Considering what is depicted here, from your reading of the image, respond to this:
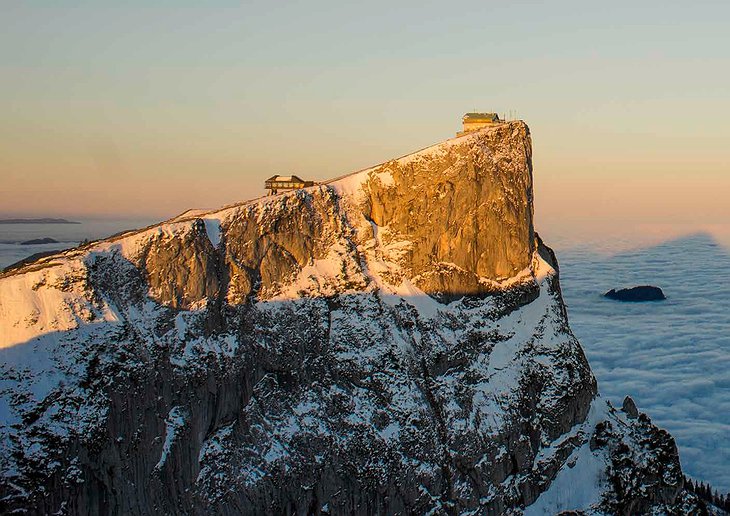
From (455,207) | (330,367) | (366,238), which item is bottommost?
(330,367)

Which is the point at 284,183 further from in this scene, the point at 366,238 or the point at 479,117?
the point at 479,117

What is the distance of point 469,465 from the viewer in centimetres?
8025

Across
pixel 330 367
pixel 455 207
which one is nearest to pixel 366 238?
pixel 455 207

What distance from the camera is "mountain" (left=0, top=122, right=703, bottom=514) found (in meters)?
68.6

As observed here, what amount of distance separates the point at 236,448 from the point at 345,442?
11.3 meters

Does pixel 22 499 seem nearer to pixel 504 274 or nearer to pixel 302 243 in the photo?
pixel 302 243

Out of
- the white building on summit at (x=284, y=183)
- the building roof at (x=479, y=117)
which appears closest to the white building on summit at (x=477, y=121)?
the building roof at (x=479, y=117)

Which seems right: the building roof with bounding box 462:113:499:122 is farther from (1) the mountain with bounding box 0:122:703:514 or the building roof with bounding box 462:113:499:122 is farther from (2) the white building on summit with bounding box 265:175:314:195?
(2) the white building on summit with bounding box 265:175:314:195

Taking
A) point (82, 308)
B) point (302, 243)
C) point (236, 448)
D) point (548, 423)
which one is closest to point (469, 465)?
point (548, 423)

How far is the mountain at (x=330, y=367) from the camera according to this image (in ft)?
225

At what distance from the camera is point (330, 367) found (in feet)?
262

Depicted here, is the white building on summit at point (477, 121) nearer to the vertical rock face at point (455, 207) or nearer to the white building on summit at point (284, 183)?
the vertical rock face at point (455, 207)

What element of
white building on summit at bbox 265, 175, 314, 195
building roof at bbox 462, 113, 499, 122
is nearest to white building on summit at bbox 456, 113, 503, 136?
building roof at bbox 462, 113, 499, 122

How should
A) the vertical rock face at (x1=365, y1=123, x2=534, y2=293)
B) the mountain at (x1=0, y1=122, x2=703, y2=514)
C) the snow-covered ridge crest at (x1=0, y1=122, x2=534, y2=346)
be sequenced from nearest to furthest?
the mountain at (x1=0, y1=122, x2=703, y2=514) < the snow-covered ridge crest at (x1=0, y1=122, x2=534, y2=346) < the vertical rock face at (x1=365, y1=123, x2=534, y2=293)
